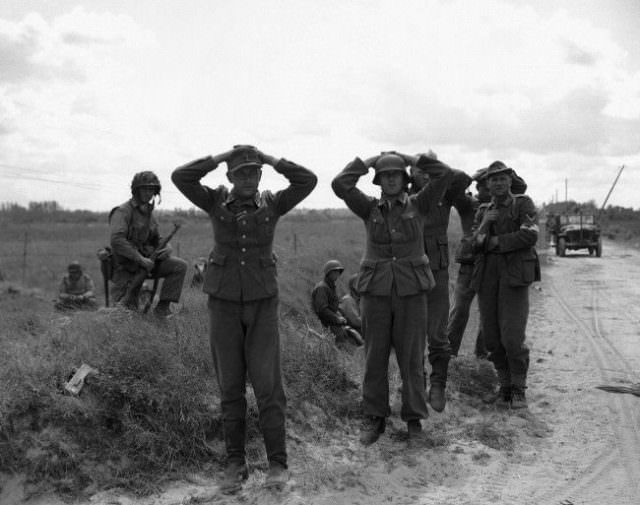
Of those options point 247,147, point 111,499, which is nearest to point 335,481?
point 111,499

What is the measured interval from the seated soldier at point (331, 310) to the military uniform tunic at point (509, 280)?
2259mm

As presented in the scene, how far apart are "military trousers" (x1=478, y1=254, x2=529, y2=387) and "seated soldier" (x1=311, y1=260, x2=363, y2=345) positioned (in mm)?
2222

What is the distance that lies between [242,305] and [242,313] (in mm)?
55

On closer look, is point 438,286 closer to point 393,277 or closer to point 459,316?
point 393,277

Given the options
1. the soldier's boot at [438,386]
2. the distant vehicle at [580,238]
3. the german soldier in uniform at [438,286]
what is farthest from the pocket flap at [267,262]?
the distant vehicle at [580,238]

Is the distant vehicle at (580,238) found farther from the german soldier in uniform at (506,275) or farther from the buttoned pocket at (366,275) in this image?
the buttoned pocket at (366,275)

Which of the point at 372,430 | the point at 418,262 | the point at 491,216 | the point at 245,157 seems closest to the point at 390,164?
the point at 418,262

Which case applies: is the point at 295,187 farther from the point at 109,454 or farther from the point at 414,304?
the point at 109,454

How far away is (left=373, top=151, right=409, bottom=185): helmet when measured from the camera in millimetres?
5363

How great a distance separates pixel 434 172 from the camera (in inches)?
213

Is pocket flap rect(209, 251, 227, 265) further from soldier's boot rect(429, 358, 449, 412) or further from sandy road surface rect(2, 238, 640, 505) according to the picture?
soldier's boot rect(429, 358, 449, 412)

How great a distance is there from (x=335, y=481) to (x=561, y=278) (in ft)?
52.3

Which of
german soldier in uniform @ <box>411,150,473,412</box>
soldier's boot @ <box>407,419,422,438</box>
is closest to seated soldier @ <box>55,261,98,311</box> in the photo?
german soldier in uniform @ <box>411,150,473,412</box>

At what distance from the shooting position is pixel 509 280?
6.59 meters
